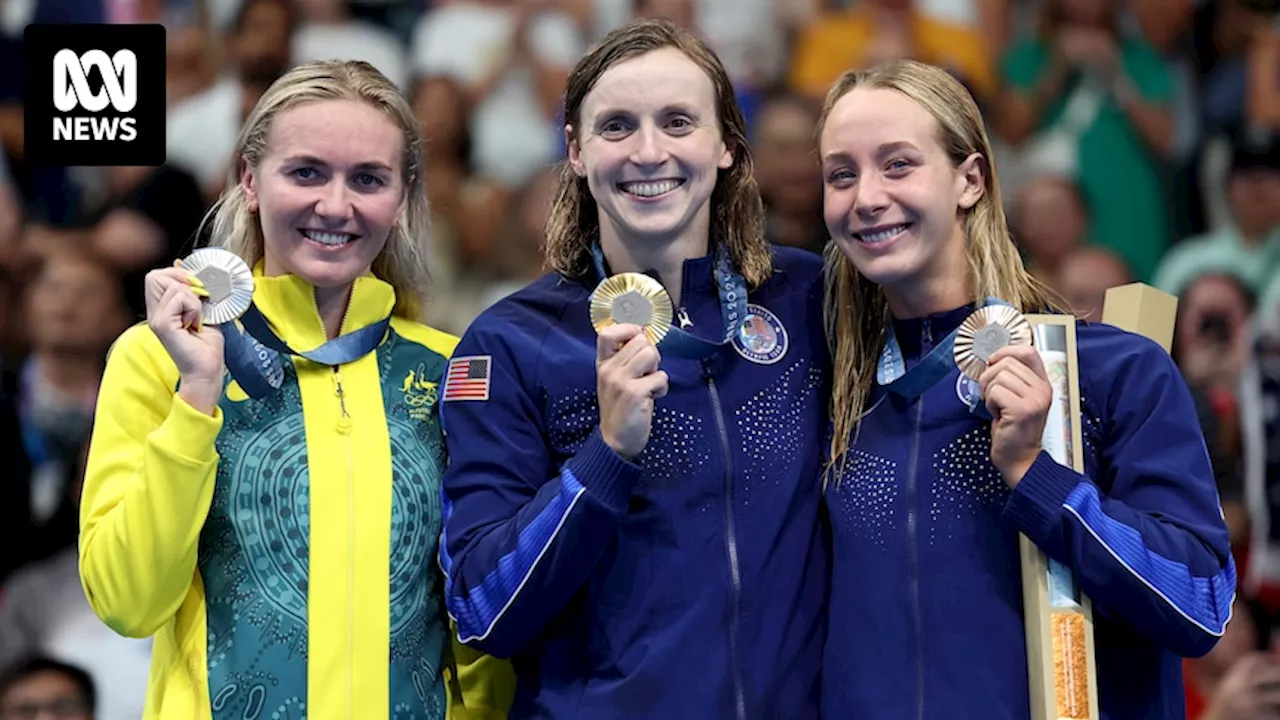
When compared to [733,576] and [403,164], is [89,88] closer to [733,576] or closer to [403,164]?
[403,164]

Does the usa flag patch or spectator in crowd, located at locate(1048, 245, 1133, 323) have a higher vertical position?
spectator in crowd, located at locate(1048, 245, 1133, 323)

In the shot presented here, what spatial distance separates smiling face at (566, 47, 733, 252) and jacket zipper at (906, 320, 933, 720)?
0.48 meters

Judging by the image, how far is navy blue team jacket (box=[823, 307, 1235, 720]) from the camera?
77.8 inches

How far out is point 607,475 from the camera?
80.0 inches

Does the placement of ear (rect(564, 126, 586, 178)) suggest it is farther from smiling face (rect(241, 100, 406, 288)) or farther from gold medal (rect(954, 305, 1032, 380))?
gold medal (rect(954, 305, 1032, 380))

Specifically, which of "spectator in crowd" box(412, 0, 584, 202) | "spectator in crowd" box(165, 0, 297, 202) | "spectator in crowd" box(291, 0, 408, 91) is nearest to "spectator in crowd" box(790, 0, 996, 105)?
"spectator in crowd" box(412, 0, 584, 202)

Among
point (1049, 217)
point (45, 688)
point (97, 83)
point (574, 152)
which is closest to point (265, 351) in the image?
point (574, 152)

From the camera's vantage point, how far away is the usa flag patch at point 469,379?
2203 mm

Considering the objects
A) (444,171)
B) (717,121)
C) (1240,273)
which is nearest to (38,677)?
(444,171)

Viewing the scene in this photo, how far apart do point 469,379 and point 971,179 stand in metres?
0.85

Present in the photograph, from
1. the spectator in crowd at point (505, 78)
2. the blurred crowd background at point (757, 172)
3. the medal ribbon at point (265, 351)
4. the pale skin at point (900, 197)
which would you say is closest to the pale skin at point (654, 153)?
the pale skin at point (900, 197)

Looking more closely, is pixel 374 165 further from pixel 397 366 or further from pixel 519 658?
pixel 519 658

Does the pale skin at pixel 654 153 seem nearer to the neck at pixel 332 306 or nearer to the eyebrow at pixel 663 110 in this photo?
the eyebrow at pixel 663 110

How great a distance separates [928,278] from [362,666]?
3.42 ft
